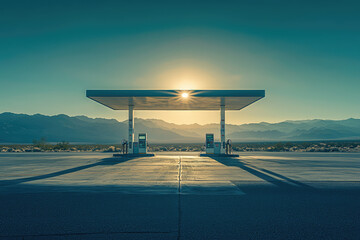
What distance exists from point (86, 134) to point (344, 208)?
570 ft

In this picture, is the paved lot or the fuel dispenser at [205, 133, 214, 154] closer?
the paved lot

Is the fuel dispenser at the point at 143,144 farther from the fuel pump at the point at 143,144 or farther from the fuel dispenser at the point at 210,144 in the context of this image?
the fuel dispenser at the point at 210,144

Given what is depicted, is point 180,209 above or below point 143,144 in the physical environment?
below

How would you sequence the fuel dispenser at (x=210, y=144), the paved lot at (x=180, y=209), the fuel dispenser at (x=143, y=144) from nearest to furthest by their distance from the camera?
the paved lot at (x=180, y=209) < the fuel dispenser at (x=143, y=144) < the fuel dispenser at (x=210, y=144)

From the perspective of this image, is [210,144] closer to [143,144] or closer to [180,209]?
[143,144]

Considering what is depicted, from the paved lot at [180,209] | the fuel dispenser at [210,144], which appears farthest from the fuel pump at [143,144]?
the paved lot at [180,209]

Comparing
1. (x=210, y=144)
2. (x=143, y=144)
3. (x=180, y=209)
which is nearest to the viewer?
(x=180, y=209)

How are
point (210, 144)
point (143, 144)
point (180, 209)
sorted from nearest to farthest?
point (180, 209) < point (143, 144) < point (210, 144)

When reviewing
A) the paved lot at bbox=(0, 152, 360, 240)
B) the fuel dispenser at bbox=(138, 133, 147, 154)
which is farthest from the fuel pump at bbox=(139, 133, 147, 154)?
the paved lot at bbox=(0, 152, 360, 240)

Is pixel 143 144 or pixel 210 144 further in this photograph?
pixel 210 144

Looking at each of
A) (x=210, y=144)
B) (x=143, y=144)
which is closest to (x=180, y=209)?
(x=143, y=144)

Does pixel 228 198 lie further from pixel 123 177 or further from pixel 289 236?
pixel 123 177

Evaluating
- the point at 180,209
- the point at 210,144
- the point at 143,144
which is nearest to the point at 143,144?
the point at 143,144

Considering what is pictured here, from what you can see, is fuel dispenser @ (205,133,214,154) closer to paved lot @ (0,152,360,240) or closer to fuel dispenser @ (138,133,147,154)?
fuel dispenser @ (138,133,147,154)
